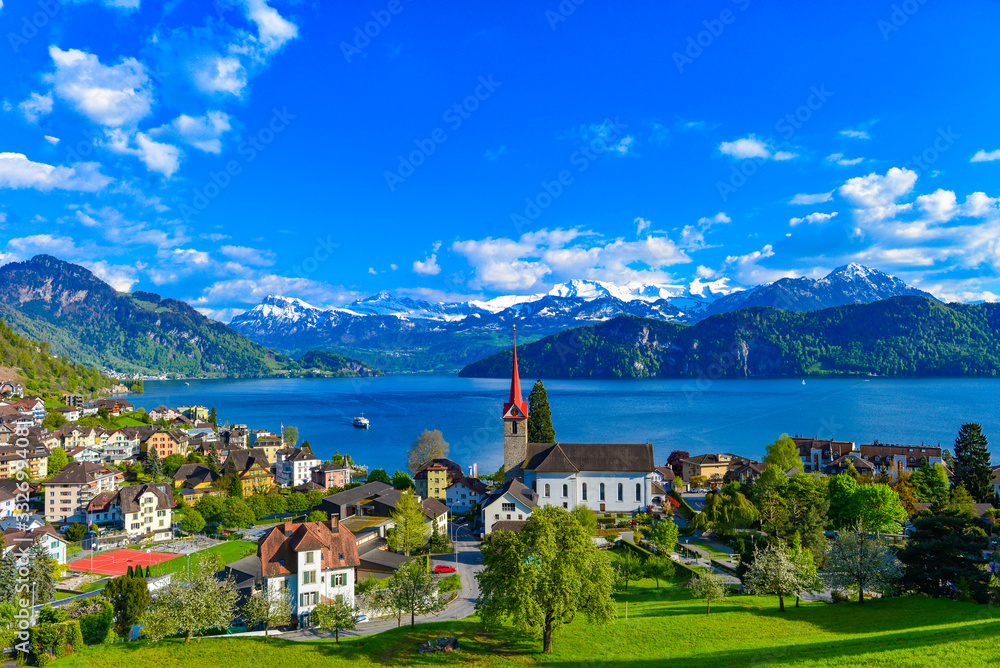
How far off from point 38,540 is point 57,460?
130ft

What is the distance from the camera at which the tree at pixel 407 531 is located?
126 ft

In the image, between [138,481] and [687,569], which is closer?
[687,569]

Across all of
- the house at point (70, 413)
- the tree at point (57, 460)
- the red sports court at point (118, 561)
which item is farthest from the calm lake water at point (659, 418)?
the red sports court at point (118, 561)

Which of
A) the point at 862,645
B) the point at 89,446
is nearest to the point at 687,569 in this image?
the point at 862,645

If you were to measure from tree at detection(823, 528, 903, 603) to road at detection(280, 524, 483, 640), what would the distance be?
16.9 meters

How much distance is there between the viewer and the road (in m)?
26.1

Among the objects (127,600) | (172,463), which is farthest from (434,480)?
(172,463)

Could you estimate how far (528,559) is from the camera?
19500mm

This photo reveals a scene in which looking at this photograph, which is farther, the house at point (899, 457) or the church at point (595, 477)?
the house at point (899, 457)

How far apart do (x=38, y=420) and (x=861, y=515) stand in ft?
374

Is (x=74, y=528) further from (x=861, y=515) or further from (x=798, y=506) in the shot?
(x=861, y=515)

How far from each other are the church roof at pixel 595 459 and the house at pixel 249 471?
37.1 metres

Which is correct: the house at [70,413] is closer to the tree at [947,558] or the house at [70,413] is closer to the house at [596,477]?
the house at [596,477]

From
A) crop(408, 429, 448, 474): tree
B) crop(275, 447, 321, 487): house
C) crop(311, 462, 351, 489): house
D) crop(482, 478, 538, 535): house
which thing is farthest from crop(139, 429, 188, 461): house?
crop(482, 478, 538, 535): house
